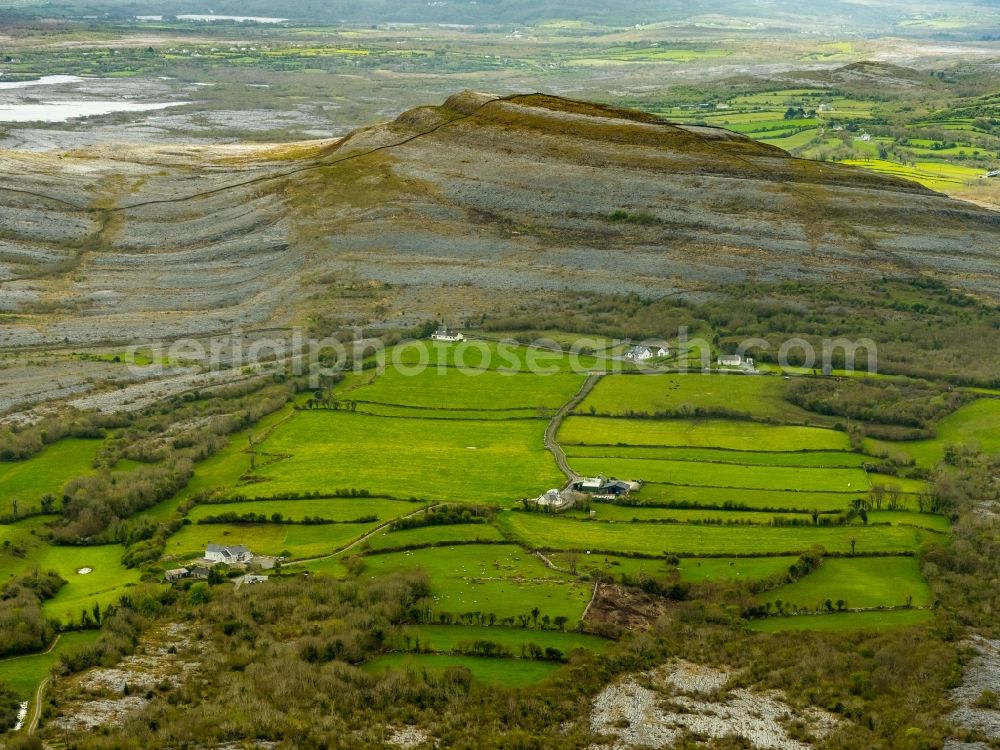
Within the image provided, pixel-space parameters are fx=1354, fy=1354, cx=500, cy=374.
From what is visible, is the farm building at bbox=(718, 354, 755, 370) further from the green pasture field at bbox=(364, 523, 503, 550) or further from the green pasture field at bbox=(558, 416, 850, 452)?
the green pasture field at bbox=(364, 523, 503, 550)

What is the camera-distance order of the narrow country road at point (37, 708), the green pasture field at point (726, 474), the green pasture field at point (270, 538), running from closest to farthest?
1. the narrow country road at point (37, 708)
2. the green pasture field at point (270, 538)
3. the green pasture field at point (726, 474)

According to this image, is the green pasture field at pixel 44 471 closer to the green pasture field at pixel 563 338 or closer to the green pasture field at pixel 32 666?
the green pasture field at pixel 32 666

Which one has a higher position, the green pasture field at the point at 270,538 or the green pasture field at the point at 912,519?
the green pasture field at the point at 912,519

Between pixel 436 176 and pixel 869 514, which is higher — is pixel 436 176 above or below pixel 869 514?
above

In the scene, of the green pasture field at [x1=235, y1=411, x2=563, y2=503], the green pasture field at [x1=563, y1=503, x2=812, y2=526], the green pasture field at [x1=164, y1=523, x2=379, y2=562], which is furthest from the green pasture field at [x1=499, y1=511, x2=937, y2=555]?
the green pasture field at [x1=164, y1=523, x2=379, y2=562]

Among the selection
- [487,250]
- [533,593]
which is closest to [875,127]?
[487,250]

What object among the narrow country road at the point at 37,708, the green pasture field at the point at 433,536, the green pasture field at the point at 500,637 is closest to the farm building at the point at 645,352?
the green pasture field at the point at 433,536

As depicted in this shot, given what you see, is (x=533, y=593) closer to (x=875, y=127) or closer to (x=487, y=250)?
(x=487, y=250)
